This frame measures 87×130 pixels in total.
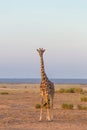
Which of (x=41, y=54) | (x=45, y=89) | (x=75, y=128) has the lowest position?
(x=75, y=128)

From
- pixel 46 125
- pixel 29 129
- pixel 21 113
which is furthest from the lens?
pixel 21 113

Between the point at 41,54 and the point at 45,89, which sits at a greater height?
the point at 41,54

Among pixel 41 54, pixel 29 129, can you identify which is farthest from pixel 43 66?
pixel 29 129

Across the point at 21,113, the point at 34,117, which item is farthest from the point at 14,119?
the point at 21,113

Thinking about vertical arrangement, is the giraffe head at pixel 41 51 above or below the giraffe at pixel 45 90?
above

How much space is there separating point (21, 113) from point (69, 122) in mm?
4353

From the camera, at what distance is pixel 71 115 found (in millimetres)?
25125

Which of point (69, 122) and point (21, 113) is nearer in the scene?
point (69, 122)

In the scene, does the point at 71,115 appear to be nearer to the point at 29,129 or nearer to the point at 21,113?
the point at 21,113

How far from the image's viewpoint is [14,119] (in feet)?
74.2

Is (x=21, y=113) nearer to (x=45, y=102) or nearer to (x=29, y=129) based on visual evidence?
(x=45, y=102)

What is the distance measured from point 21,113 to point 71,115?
8.52ft

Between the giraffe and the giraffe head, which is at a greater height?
the giraffe head

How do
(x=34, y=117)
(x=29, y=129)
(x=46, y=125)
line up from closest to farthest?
(x=29, y=129), (x=46, y=125), (x=34, y=117)
